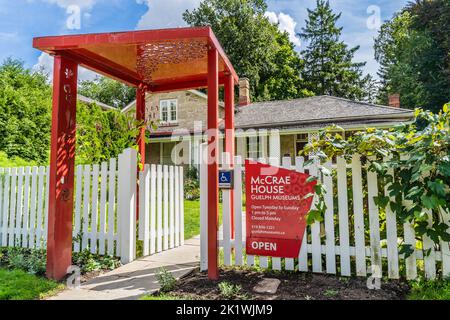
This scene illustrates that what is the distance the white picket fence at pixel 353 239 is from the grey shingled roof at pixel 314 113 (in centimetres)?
1093

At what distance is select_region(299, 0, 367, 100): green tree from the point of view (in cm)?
3152

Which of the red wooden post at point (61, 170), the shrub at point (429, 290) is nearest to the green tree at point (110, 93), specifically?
the red wooden post at point (61, 170)

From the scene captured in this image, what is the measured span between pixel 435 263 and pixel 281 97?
26533 mm

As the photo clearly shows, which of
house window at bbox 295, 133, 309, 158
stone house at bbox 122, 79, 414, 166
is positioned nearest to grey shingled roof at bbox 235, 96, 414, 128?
stone house at bbox 122, 79, 414, 166

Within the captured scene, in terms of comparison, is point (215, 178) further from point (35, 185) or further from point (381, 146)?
point (35, 185)

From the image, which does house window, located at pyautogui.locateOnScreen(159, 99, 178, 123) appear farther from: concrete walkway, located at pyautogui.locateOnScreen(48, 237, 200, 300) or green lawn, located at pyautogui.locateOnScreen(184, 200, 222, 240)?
concrete walkway, located at pyautogui.locateOnScreen(48, 237, 200, 300)

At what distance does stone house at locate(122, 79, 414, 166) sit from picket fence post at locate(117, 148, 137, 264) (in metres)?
7.87

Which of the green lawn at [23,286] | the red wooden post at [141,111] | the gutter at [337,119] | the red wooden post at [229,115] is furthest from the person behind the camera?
the gutter at [337,119]

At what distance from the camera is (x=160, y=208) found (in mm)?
4922

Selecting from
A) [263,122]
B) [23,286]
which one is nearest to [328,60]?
[263,122]

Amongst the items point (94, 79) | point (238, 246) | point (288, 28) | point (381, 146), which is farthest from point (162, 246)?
point (94, 79)

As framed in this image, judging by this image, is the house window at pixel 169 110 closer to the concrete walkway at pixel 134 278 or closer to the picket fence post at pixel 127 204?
the picket fence post at pixel 127 204

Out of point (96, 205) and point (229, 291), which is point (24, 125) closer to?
point (96, 205)

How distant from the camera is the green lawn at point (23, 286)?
3.11 m
